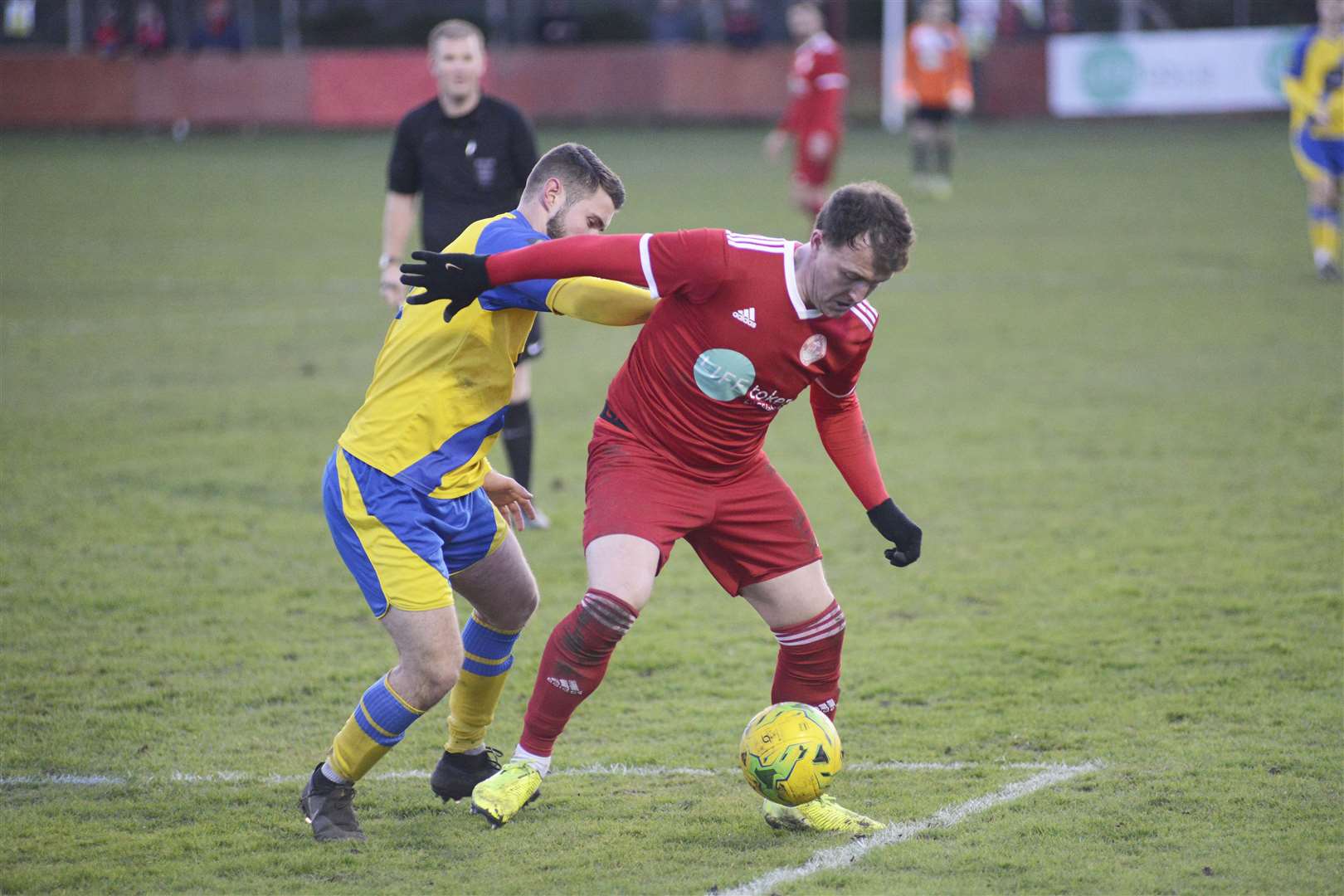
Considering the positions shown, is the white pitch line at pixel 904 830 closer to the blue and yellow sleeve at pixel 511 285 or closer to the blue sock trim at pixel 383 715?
the blue sock trim at pixel 383 715

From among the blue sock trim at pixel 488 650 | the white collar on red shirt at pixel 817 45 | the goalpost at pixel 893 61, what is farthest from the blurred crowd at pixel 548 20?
the blue sock trim at pixel 488 650

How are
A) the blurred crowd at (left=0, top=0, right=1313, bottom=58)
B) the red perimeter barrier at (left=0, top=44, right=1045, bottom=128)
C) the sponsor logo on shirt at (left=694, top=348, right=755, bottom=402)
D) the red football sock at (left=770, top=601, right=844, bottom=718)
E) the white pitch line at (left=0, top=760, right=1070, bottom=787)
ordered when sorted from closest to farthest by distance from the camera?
the sponsor logo on shirt at (left=694, top=348, right=755, bottom=402), the red football sock at (left=770, top=601, right=844, bottom=718), the white pitch line at (left=0, top=760, right=1070, bottom=787), the blurred crowd at (left=0, top=0, right=1313, bottom=58), the red perimeter barrier at (left=0, top=44, right=1045, bottom=128)

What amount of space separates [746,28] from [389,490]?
29302 mm

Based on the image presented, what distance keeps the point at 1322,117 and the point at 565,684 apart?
12452 mm

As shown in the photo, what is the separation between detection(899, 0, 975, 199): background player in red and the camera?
22703 mm

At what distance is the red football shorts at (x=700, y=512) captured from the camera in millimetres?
4441

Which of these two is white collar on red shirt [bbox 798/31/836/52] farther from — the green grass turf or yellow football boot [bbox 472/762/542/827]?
yellow football boot [bbox 472/762/542/827]

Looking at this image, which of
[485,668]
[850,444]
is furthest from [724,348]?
[485,668]

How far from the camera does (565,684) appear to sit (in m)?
4.42

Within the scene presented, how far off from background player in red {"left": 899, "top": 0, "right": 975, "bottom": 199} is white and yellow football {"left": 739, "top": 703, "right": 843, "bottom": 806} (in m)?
18.3

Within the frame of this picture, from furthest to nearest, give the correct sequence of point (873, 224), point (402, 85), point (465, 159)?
1. point (402, 85)
2. point (465, 159)
3. point (873, 224)

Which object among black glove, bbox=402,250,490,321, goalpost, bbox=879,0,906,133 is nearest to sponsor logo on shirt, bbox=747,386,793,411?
black glove, bbox=402,250,490,321

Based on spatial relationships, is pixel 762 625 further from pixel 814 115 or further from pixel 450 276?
pixel 814 115

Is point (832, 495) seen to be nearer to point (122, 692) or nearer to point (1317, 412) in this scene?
point (1317, 412)
